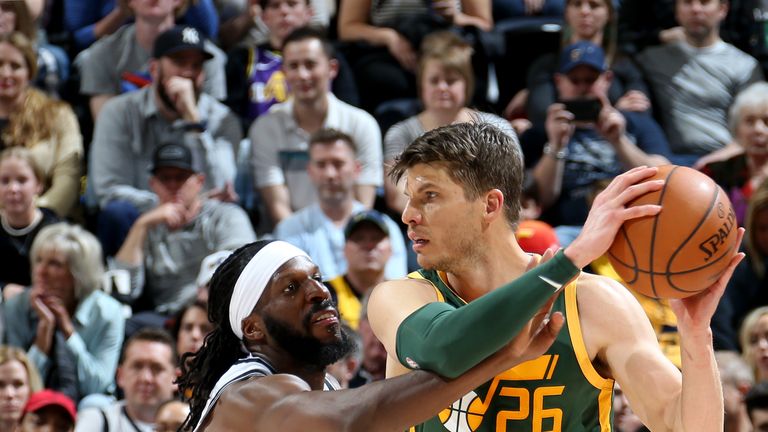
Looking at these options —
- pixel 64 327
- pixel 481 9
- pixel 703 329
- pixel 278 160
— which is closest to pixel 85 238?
pixel 64 327

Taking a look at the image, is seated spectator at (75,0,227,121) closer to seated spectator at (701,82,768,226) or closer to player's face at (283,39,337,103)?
player's face at (283,39,337,103)

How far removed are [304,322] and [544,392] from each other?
2.45 ft

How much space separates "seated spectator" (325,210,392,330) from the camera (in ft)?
24.6

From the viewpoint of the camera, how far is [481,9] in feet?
31.9

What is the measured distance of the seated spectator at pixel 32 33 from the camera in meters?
9.17

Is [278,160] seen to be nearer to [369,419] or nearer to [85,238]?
[85,238]

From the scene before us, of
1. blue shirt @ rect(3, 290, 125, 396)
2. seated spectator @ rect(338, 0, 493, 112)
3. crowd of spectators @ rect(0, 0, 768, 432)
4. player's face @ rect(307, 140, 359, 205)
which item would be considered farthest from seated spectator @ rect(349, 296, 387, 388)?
seated spectator @ rect(338, 0, 493, 112)

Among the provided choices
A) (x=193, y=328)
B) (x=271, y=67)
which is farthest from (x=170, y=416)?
(x=271, y=67)

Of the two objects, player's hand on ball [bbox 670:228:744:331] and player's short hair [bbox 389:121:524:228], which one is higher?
player's short hair [bbox 389:121:524:228]

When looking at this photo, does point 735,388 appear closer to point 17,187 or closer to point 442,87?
point 442,87

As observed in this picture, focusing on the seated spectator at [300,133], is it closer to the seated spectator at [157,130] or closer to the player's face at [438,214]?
the seated spectator at [157,130]

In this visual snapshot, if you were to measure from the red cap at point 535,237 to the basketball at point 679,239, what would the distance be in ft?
9.88

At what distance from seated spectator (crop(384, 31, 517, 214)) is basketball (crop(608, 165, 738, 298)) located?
492 centimetres

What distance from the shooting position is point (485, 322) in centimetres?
322
